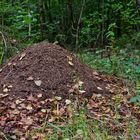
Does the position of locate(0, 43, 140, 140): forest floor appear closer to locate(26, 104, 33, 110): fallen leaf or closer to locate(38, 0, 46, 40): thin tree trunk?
locate(26, 104, 33, 110): fallen leaf

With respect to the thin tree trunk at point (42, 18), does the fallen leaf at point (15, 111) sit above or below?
above

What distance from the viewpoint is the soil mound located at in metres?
5.11

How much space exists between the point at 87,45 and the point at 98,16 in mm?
896

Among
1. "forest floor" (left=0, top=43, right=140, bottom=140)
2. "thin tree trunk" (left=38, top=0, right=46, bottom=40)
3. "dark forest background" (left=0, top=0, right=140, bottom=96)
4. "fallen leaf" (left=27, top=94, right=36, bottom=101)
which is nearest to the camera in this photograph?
"forest floor" (left=0, top=43, right=140, bottom=140)

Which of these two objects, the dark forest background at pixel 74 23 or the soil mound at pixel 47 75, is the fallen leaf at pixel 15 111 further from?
the dark forest background at pixel 74 23

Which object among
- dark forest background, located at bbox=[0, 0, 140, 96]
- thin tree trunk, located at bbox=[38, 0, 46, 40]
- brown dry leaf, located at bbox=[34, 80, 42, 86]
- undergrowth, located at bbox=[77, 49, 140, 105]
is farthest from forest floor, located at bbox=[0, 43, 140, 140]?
thin tree trunk, located at bbox=[38, 0, 46, 40]

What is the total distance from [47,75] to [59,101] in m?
0.53

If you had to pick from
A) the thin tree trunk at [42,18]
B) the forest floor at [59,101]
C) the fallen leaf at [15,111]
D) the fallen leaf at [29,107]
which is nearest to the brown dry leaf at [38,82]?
the forest floor at [59,101]

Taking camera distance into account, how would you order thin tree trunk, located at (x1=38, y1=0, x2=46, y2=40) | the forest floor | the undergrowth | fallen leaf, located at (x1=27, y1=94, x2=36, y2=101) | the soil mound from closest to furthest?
1. the forest floor
2. fallen leaf, located at (x1=27, y1=94, x2=36, y2=101)
3. the soil mound
4. the undergrowth
5. thin tree trunk, located at (x1=38, y1=0, x2=46, y2=40)

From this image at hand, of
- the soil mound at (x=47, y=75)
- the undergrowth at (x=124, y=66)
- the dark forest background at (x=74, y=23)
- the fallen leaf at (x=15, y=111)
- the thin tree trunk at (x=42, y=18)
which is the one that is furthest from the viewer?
the thin tree trunk at (x=42, y=18)

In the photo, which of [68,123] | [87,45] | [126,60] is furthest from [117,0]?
[68,123]

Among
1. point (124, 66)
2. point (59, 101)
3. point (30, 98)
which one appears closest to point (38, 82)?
point (30, 98)

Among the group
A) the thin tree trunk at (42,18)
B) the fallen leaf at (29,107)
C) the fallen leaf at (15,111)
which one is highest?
the fallen leaf at (29,107)

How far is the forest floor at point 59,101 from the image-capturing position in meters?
4.10
